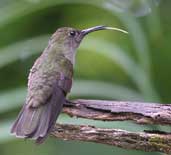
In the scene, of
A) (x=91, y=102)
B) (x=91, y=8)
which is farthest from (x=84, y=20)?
(x=91, y=102)

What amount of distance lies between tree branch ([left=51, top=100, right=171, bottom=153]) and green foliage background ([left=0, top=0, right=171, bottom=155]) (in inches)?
25.5

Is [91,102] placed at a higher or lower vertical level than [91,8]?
lower

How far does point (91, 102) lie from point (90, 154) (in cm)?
178

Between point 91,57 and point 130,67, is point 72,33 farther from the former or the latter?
point 91,57

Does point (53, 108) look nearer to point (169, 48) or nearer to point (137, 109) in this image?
point (137, 109)

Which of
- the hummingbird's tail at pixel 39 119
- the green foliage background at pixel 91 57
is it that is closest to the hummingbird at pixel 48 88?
the hummingbird's tail at pixel 39 119

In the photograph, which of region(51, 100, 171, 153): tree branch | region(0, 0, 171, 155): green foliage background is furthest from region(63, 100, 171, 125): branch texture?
region(0, 0, 171, 155): green foliage background

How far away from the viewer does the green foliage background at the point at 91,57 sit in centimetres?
392

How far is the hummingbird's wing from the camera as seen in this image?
9.37ft

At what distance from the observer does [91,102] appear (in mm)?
2852

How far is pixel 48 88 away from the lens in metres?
3.20

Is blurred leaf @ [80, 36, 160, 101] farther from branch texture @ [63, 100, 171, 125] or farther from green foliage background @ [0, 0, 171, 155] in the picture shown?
branch texture @ [63, 100, 171, 125]

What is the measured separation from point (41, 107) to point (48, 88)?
153 millimetres

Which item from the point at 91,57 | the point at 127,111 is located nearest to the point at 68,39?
the point at 127,111
